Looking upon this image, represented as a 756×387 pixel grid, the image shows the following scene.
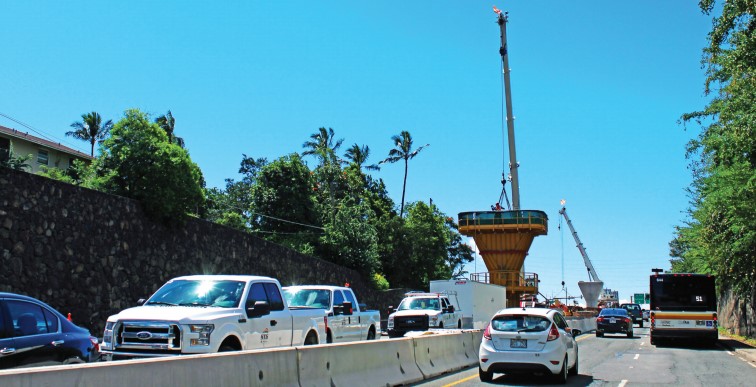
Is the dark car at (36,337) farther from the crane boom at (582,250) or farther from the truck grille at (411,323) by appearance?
the crane boom at (582,250)

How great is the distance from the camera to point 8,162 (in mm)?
36406

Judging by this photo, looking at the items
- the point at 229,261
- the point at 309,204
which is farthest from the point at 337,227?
the point at 229,261

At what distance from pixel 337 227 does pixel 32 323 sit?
37.6 metres

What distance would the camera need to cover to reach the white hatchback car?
1359 centimetres

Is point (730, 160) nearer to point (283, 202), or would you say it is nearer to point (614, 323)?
point (614, 323)

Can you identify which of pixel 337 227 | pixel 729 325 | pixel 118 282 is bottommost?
pixel 729 325

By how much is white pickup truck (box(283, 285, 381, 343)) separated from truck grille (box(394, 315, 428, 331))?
18.8 ft

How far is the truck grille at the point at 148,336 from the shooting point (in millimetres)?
9820

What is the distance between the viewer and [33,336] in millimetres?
9023

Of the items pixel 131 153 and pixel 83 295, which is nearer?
pixel 83 295

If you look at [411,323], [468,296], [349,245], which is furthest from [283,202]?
[411,323]

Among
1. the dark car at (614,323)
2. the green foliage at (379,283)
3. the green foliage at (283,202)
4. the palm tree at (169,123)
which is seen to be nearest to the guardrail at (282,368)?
the dark car at (614,323)

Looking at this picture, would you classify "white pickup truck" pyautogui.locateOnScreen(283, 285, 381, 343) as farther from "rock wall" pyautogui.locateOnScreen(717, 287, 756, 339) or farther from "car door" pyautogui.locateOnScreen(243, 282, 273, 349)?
"rock wall" pyautogui.locateOnScreen(717, 287, 756, 339)

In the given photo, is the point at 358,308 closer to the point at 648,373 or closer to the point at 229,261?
the point at 648,373
